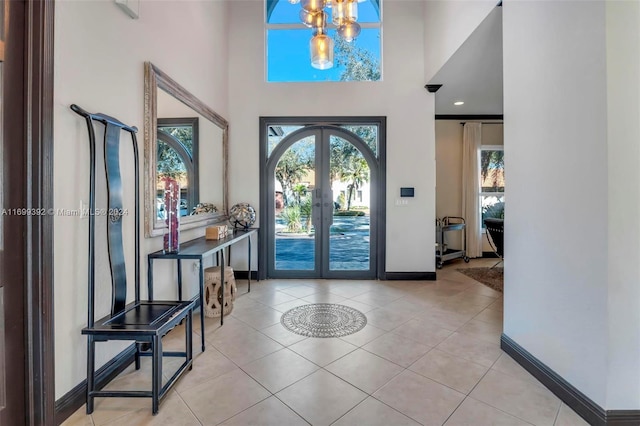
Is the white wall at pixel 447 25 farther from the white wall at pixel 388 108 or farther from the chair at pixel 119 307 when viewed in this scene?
the chair at pixel 119 307

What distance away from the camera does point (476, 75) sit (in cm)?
391

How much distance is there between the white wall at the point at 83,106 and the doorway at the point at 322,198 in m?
2.00

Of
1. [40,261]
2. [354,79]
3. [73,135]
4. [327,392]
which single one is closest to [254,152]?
[354,79]

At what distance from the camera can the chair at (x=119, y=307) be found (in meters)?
1.63

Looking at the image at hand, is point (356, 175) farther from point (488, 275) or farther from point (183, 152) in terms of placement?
point (488, 275)

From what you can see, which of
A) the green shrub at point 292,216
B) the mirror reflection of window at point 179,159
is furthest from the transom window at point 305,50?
the green shrub at point 292,216

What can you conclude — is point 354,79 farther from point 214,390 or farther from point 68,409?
point 68,409

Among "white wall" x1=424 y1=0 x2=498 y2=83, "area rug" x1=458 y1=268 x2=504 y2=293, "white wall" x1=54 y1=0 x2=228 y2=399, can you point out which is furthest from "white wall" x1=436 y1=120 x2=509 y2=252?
"white wall" x1=54 y1=0 x2=228 y2=399

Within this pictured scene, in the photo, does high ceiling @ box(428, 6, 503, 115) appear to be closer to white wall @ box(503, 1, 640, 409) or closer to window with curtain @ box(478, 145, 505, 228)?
white wall @ box(503, 1, 640, 409)

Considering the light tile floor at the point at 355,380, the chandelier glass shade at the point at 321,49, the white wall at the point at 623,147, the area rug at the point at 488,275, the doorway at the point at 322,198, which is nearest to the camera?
the white wall at the point at 623,147

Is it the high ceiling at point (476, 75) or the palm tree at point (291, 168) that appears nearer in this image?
the high ceiling at point (476, 75)

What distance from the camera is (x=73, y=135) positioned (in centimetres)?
168

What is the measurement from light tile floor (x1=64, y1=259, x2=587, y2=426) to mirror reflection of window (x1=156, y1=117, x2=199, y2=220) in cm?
128

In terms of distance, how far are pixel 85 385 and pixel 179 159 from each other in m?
1.95
